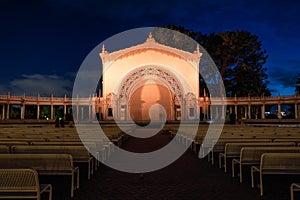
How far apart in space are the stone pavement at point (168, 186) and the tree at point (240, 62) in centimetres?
6049

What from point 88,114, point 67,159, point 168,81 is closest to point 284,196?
point 67,159

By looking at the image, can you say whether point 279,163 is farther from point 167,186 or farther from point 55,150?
point 55,150

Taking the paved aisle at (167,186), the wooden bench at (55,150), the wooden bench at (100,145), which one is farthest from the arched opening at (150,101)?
the wooden bench at (55,150)

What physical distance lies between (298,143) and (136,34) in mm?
65846

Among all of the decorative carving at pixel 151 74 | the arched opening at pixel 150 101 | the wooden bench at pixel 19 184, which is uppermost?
the decorative carving at pixel 151 74

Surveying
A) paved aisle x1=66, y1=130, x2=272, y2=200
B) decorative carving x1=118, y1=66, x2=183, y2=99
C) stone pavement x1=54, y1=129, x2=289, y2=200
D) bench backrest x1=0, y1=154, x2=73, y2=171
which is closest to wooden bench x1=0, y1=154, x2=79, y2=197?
bench backrest x1=0, y1=154, x2=73, y2=171

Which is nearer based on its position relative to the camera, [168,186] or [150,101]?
[168,186]

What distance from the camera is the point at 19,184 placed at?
14.8 ft

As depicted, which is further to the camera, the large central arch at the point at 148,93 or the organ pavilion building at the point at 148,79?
the large central arch at the point at 148,93

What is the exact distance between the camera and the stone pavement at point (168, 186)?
6430 mm

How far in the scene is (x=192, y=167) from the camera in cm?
1023

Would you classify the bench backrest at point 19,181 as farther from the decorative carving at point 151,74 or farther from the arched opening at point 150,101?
the arched opening at point 150,101

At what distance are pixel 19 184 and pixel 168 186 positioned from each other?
3859 mm

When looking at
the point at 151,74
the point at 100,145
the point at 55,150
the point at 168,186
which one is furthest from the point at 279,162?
the point at 151,74
